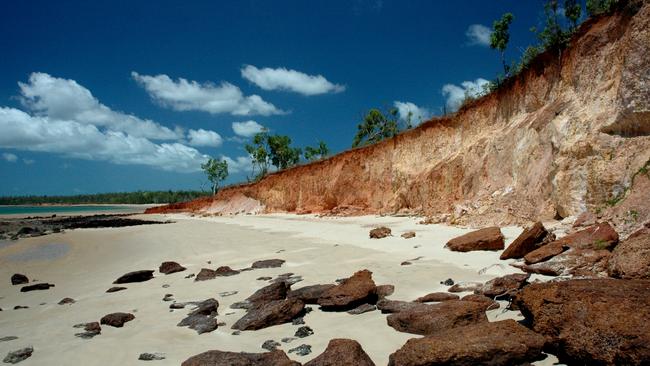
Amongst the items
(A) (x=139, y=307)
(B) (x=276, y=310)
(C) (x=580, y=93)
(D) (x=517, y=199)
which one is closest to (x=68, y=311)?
(A) (x=139, y=307)

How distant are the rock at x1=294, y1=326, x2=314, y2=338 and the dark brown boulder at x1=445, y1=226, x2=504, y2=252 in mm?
4788

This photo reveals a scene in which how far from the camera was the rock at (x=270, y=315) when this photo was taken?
4.52 meters

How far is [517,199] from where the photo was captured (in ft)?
41.2

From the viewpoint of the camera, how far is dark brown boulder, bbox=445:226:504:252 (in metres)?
7.75

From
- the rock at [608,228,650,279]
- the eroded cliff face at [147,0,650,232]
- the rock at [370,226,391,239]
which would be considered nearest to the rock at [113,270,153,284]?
the rock at [370,226,391,239]

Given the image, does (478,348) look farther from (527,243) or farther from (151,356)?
(527,243)

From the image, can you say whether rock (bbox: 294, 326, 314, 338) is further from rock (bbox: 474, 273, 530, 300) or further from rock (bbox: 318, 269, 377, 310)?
rock (bbox: 474, 273, 530, 300)

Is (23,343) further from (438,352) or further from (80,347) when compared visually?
(438,352)

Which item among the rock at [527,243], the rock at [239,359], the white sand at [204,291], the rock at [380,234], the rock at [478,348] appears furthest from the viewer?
the rock at [380,234]

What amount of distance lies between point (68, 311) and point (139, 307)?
122cm

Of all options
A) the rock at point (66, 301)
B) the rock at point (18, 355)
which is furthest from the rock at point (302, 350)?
the rock at point (66, 301)

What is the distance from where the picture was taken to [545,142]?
12508 mm

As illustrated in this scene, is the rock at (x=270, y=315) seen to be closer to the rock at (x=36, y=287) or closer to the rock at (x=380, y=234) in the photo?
the rock at (x=36, y=287)

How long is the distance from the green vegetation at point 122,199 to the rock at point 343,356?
11087 cm
